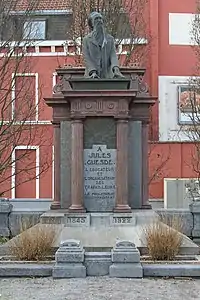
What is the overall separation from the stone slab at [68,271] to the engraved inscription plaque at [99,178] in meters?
3.78

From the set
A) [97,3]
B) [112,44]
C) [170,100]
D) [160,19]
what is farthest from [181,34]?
[112,44]

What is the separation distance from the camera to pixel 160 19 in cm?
3117

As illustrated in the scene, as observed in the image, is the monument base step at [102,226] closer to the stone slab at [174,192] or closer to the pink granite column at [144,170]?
the pink granite column at [144,170]

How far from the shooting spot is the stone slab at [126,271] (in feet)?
28.2

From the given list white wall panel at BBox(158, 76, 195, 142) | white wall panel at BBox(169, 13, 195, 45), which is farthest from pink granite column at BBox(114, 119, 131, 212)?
white wall panel at BBox(169, 13, 195, 45)

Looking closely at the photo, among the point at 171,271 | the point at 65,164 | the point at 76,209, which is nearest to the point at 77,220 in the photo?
the point at 76,209

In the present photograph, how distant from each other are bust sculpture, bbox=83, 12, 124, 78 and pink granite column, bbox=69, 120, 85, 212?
167 cm

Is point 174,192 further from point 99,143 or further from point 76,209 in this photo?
point 76,209

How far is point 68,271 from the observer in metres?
8.66

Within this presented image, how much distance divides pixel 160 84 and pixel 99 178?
1882 cm

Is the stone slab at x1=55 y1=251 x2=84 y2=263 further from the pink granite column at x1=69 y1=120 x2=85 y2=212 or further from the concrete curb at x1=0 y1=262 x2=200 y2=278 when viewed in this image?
the pink granite column at x1=69 y1=120 x2=85 y2=212

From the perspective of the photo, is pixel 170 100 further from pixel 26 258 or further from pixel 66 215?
pixel 26 258

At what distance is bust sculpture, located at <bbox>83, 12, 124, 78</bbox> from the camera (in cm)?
1338

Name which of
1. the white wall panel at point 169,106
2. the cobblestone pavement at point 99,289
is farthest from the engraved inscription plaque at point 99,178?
the white wall panel at point 169,106
